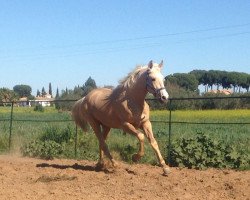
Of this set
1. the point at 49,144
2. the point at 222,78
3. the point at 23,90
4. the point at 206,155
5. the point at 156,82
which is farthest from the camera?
the point at 23,90

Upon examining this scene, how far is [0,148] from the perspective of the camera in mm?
15211

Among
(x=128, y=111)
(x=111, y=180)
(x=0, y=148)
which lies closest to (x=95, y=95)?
(x=128, y=111)

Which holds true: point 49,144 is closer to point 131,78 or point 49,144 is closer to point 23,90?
point 131,78

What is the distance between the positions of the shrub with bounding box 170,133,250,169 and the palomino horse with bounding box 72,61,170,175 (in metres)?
1.82

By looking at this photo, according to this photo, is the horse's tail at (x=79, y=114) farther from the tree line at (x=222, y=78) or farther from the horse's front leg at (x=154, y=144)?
the tree line at (x=222, y=78)

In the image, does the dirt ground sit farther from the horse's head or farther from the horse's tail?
the horse's head

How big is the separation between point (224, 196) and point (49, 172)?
399cm

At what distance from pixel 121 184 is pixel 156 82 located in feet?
6.11

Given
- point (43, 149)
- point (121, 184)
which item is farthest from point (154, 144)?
point (43, 149)

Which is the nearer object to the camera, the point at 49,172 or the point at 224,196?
the point at 224,196

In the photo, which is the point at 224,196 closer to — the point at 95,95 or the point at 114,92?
the point at 114,92

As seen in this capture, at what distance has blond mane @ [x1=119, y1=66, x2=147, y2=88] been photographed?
873 cm

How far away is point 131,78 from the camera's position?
883 centimetres

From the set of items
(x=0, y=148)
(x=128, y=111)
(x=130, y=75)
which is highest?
Answer: (x=130, y=75)
